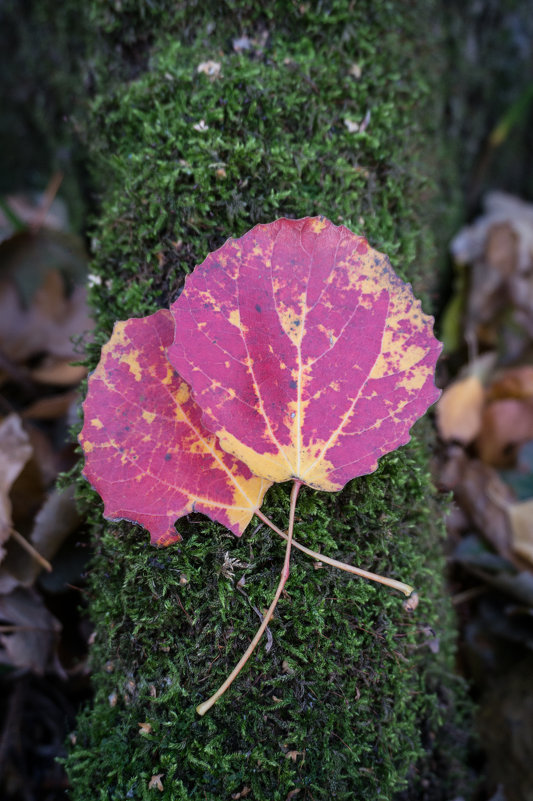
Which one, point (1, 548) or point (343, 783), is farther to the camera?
point (1, 548)

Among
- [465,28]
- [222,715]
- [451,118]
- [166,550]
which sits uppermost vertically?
[465,28]

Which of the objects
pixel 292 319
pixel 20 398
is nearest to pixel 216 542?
pixel 292 319

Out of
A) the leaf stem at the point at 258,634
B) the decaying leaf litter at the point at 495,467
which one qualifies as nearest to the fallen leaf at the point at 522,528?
the decaying leaf litter at the point at 495,467

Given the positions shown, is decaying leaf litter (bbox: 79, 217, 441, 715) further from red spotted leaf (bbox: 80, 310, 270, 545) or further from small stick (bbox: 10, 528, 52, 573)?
small stick (bbox: 10, 528, 52, 573)

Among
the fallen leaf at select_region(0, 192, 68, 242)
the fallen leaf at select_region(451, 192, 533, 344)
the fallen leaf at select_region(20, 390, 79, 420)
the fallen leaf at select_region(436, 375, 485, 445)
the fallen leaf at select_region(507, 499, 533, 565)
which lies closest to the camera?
the fallen leaf at select_region(507, 499, 533, 565)

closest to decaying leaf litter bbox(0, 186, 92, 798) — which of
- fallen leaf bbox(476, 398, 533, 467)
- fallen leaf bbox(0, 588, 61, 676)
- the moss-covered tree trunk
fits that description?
fallen leaf bbox(0, 588, 61, 676)

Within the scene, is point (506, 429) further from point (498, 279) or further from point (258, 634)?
point (258, 634)

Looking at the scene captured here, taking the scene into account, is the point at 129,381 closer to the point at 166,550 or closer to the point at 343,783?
the point at 166,550
